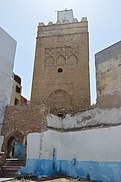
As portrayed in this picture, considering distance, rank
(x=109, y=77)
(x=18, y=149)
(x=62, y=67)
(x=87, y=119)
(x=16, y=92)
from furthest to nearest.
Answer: (x=16, y=92)
(x=62, y=67)
(x=18, y=149)
(x=109, y=77)
(x=87, y=119)

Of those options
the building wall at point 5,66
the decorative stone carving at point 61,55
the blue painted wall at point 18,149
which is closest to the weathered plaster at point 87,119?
the building wall at point 5,66

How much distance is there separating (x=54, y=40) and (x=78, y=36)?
2.23 m

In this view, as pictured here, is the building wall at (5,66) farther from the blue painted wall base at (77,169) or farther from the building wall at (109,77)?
the building wall at (109,77)

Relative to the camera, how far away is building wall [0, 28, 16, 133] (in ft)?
35.0

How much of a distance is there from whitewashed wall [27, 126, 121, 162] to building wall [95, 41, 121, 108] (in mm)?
2892

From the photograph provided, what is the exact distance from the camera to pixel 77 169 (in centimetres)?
884

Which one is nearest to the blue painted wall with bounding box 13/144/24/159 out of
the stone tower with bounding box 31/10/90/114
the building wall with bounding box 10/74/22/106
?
the stone tower with bounding box 31/10/90/114

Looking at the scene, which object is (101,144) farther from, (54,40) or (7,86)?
(54,40)

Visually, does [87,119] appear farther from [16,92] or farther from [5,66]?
A: [16,92]

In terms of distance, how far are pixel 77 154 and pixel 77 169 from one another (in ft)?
2.20

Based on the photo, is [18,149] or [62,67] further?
[62,67]

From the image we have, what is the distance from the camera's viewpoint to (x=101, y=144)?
8070 millimetres

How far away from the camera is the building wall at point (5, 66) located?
35.0 ft

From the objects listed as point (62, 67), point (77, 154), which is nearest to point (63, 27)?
point (62, 67)
